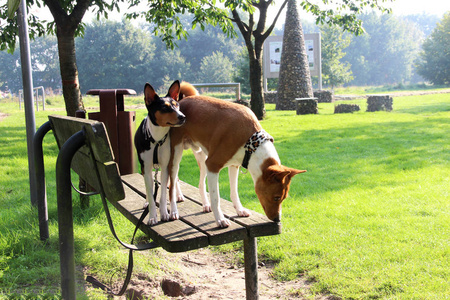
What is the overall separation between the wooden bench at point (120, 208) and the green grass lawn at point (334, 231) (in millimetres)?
767

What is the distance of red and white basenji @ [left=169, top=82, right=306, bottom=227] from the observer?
2.50 m

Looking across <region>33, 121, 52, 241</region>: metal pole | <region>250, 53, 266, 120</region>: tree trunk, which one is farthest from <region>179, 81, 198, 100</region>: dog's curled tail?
<region>250, 53, 266, 120</region>: tree trunk

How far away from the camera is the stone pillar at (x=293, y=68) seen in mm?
18891

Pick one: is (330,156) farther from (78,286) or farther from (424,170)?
(78,286)

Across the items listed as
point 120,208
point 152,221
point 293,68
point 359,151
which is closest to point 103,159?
point 152,221

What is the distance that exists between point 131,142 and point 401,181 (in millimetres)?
4145

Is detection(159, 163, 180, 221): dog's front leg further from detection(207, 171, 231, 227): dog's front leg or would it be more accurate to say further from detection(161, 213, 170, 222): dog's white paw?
detection(207, 171, 231, 227): dog's front leg

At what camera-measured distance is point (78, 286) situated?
323 centimetres

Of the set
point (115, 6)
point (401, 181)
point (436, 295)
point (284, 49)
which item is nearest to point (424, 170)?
point (401, 181)

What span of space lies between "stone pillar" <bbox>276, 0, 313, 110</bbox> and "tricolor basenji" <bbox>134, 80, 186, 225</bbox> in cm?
1644

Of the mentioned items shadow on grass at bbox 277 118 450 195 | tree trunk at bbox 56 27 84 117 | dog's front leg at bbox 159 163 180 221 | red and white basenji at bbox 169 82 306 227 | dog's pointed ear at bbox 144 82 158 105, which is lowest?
shadow on grass at bbox 277 118 450 195

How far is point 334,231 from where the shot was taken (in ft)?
14.3

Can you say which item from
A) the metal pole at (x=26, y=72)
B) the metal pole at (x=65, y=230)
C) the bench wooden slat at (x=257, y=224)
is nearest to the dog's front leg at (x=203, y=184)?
the bench wooden slat at (x=257, y=224)

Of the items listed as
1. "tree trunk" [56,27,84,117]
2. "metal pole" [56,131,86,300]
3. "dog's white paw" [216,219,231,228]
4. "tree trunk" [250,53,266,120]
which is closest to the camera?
"metal pole" [56,131,86,300]
